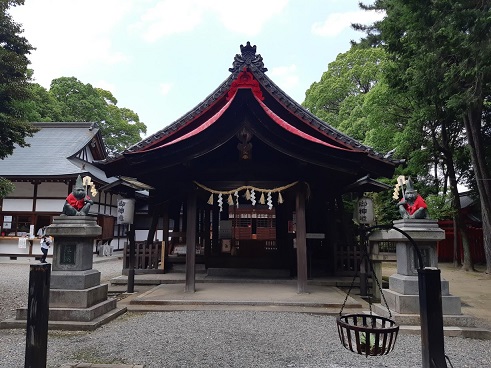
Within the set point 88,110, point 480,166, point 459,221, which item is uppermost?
point 88,110

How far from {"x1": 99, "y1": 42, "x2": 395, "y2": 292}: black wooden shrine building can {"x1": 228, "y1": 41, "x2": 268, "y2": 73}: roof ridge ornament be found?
0.03 meters

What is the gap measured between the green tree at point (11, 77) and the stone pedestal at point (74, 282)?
4710mm

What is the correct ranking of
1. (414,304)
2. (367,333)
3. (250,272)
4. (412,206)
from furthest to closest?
1. (250,272)
2. (412,206)
3. (414,304)
4. (367,333)

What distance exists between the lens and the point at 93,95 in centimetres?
3903

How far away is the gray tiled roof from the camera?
19.9 m

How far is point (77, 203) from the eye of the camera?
6914 mm

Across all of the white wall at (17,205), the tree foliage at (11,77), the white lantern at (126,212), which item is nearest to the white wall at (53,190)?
the white wall at (17,205)

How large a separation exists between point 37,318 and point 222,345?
2610 millimetres

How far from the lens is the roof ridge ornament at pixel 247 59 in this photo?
10.7 metres

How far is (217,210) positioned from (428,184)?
16.0 metres

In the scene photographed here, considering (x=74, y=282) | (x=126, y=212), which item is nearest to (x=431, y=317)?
(x=74, y=282)

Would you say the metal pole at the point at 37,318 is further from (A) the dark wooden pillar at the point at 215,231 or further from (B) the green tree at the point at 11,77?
(A) the dark wooden pillar at the point at 215,231

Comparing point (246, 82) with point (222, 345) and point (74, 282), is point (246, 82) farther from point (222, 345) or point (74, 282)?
point (222, 345)

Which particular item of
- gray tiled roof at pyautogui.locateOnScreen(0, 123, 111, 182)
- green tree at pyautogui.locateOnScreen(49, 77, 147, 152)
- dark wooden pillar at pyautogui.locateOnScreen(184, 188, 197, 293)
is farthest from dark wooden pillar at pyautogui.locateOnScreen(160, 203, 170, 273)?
green tree at pyautogui.locateOnScreen(49, 77, 147, 152)
